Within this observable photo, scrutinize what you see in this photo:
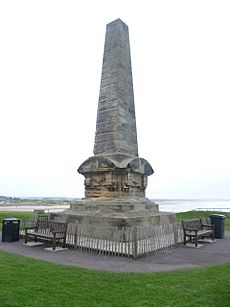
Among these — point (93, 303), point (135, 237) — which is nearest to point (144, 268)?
point (135, 237)

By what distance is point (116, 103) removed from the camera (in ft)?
43.5

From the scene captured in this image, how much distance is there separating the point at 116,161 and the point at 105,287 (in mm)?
7475

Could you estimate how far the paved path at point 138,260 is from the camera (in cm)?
698

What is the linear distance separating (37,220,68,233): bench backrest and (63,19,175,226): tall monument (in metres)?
1.57

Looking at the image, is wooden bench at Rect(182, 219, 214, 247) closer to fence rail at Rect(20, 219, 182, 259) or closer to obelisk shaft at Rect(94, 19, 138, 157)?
fence rail at Rect(20, 219, 182, 259)

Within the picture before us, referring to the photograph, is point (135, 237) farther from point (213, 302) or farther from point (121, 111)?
point (121, 111)

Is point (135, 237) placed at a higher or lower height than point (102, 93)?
lower

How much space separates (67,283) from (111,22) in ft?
46.2

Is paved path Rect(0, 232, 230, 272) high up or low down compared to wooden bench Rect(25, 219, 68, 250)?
down

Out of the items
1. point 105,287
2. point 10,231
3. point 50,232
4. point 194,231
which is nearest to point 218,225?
point 194,231

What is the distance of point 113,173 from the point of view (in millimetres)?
12414

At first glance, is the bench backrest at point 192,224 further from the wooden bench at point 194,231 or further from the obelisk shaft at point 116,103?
the obelisk shaft at point 116,103

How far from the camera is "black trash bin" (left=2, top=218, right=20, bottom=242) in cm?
1055

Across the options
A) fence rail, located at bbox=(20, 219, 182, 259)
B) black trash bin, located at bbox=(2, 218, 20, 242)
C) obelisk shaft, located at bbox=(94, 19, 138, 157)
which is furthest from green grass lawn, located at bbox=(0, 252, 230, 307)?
obelisk shaft, located at bbox=(94, 19, 138, 157)
